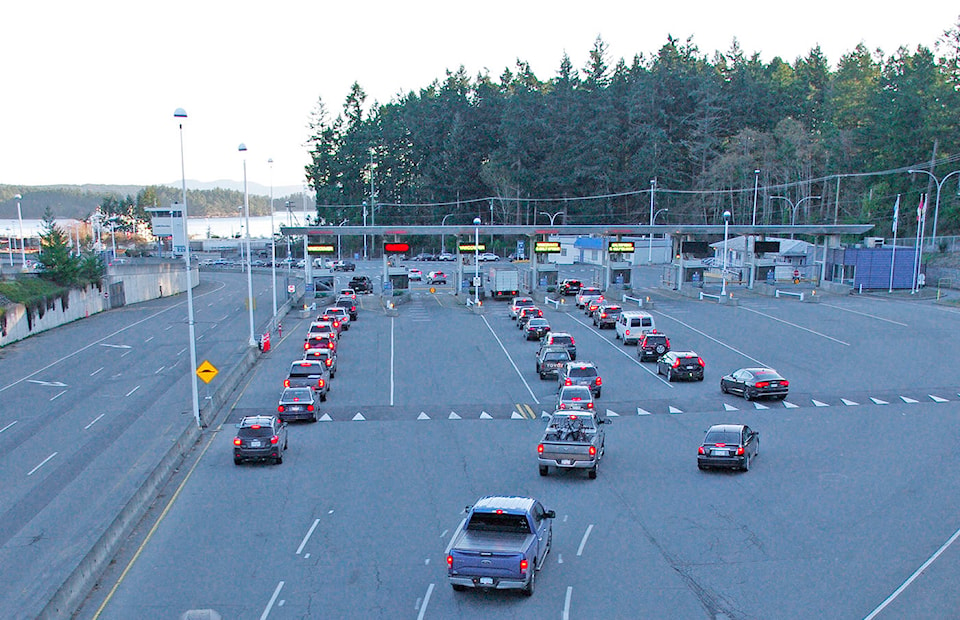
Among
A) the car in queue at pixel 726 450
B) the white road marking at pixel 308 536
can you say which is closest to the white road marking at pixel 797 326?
the car in queue at pixel 726 450

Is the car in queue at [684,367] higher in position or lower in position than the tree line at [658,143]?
lower

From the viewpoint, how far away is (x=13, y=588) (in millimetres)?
14219

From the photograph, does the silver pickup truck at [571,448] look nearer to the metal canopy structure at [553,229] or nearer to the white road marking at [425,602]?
the white road marking at [425,602]

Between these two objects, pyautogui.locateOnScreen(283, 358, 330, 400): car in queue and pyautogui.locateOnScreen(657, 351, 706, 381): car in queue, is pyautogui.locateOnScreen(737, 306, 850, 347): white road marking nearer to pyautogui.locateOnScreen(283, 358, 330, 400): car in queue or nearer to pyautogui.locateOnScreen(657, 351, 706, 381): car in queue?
pyautogui.locateOnScreen(657, 351, 706, 381): car in queue

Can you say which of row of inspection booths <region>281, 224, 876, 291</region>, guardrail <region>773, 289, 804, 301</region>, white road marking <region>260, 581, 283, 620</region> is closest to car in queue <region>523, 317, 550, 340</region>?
row of inspection booths <region>281, 224, 876, 291</region>

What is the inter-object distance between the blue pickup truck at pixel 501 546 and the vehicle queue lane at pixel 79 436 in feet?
21.9

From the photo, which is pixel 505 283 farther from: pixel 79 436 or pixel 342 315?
pixel 79 436

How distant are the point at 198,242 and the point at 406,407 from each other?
177 m

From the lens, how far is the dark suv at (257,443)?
2242 cm

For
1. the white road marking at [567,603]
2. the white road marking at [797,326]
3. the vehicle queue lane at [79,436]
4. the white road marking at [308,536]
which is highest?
the white road marking at [567,603]

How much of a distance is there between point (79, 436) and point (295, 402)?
720cm

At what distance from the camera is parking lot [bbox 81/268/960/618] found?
44.8 ft

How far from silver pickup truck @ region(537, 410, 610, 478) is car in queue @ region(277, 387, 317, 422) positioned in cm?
1017

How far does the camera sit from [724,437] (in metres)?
21.4
